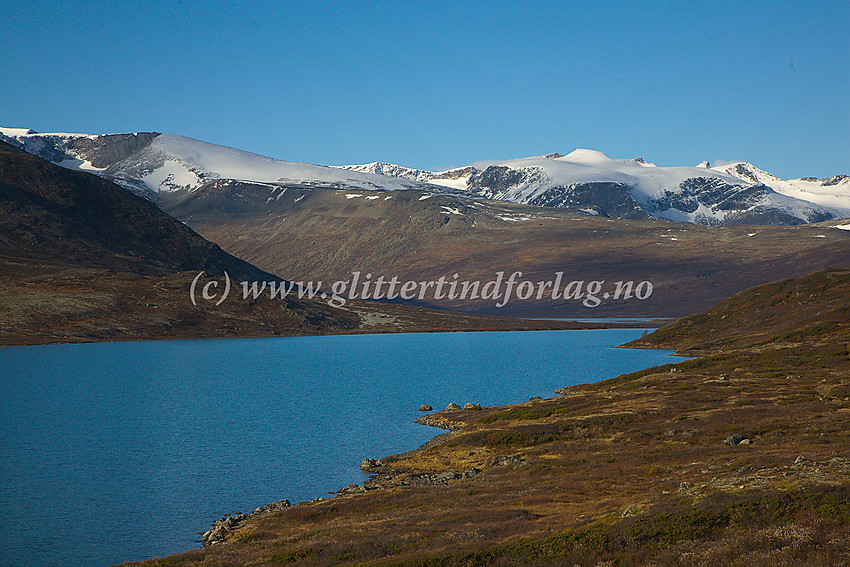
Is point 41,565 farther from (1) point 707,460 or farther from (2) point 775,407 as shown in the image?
(2) point 775,407

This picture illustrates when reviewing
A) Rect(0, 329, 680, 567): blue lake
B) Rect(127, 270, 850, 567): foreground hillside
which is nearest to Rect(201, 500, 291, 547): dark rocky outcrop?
Rect(127, 270, 850, 567): foreground hillside

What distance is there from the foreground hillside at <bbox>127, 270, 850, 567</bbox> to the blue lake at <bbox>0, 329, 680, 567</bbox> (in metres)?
6.32

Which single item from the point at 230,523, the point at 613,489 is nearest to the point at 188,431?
the point at 230,523

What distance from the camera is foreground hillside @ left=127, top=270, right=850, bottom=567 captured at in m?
26.0

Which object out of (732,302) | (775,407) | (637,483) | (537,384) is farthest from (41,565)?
(732,302)

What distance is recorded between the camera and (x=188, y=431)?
75812mm

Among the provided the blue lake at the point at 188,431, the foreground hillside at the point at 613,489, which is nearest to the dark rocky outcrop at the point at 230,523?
the foreground hillside at the point at 613,489

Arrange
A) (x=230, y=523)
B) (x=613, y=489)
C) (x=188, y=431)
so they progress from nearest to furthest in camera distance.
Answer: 1. (x=613, y=489)
2. (x=230, y=523)
3. (x=188, y=431)

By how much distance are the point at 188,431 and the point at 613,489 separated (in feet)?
163

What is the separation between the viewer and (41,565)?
36594 mm

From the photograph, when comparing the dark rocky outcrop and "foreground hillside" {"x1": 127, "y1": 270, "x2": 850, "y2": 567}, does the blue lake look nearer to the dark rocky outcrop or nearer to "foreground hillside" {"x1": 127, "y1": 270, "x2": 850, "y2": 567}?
the dark rocky outcrop

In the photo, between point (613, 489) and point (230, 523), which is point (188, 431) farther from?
point (613, 489)

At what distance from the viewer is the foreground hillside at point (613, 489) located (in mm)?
26047

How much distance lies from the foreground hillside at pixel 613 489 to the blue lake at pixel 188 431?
6.32 metres
